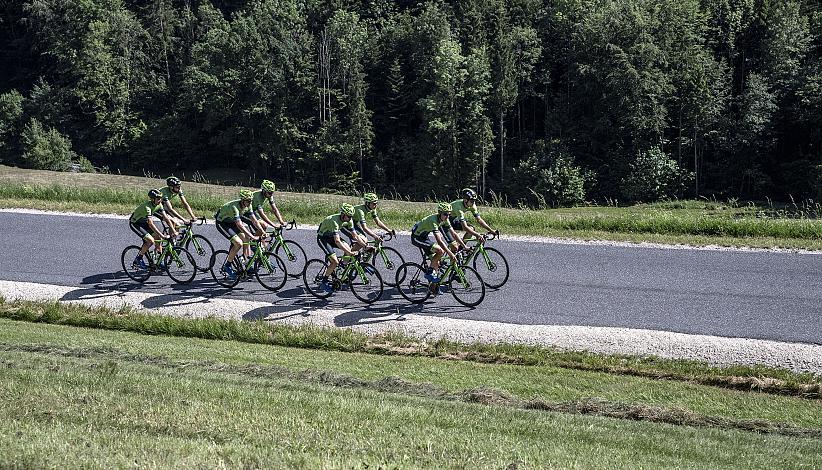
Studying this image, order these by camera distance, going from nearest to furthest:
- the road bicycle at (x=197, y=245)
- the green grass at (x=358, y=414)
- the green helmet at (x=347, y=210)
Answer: the green grass at (x=358, y=414)
the green helmet at (x=347, y=210)
the road bicycle at (x=197, y=245)

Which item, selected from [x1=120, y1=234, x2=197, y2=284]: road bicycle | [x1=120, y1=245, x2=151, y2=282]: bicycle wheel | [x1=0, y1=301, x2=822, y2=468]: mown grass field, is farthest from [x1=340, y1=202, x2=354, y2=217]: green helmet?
[x1=120, y1=245, x2=151, y2=282]: bicycle wheel

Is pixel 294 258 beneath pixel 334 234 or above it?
beneath

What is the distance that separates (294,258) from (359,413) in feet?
30.8

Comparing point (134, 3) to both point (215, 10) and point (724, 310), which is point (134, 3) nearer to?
point (215, 10)

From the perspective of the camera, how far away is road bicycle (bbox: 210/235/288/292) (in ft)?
57.5

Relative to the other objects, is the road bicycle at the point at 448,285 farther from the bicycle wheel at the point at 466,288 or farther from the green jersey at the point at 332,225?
the green jersey at the point at 332,225

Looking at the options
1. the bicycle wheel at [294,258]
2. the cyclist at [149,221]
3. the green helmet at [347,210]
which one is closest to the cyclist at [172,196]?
the cyclist at [149,221]

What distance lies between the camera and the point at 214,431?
824 centimetres

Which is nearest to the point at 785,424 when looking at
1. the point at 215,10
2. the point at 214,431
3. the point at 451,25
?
the point at 214,431

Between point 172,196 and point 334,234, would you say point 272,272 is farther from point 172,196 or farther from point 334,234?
point 172,196

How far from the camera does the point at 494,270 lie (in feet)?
57.1

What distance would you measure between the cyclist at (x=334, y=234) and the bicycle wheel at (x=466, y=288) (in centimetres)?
205

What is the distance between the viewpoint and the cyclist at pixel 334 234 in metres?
16.4

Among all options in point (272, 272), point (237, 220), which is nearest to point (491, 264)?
point (272, 272)
